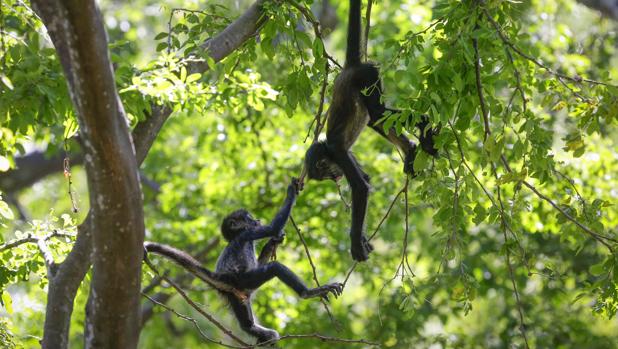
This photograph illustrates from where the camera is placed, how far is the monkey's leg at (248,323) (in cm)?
636

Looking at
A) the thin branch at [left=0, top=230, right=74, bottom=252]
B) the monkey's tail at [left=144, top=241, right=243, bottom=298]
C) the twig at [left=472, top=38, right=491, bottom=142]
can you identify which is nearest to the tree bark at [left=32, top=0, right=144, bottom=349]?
the monkey's tail at [left=144, top=241, right=243, bottom=298]

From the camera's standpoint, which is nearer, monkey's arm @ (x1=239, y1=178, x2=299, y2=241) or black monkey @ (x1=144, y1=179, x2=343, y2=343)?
black monkey @ (x1=144, y1=179, x2=343, y2=343)

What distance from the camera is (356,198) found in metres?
6.22

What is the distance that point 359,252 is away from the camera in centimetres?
610

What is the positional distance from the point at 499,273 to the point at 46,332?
25.3 ft

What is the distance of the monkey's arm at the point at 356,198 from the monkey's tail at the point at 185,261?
1.04 metres

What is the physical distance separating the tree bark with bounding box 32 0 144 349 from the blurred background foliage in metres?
0.92

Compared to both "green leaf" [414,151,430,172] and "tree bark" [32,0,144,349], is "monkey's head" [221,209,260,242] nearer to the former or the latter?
"green leaf" [414,151,430,172]

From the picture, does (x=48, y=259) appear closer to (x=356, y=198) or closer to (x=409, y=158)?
(x=356, y=198)

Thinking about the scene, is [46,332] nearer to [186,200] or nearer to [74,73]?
[74,73]

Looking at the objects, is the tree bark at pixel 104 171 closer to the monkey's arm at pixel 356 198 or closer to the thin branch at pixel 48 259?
the thin branch at pixel 48 259

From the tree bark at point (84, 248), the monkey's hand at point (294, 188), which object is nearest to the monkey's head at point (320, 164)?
the monkey's hand at point (294, 188)

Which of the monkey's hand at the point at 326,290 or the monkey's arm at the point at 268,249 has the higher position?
the monkey's arm at the point at 268,249

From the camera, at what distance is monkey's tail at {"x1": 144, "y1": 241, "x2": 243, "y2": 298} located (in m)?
5.13
